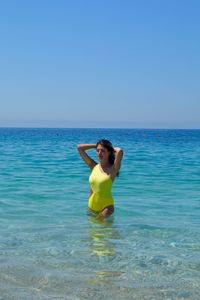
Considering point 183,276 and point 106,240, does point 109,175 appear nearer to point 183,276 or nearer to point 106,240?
point 106,240

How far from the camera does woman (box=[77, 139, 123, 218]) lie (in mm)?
7898

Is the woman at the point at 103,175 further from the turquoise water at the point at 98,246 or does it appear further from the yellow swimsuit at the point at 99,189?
the turquoise water at the point at 98,246

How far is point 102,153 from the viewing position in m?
7.90

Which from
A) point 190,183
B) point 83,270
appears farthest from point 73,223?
point 190,183

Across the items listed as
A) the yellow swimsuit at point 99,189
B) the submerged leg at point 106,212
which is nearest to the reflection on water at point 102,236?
the submerged leg at point 106,212

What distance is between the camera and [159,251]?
6.75 meters

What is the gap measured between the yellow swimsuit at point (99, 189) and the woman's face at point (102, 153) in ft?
0.95

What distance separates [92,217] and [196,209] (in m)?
2.85

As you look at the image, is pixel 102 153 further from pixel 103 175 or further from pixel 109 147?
pixel 103 175

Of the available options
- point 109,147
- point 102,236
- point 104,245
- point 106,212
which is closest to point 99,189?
point 106,212

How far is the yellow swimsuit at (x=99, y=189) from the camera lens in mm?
8055

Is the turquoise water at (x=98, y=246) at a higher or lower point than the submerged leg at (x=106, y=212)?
lower

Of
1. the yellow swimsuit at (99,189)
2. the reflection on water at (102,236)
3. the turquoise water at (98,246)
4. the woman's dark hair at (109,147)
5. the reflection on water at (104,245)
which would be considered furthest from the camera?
the yellow swimsuit at (99,189)

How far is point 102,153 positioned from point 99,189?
64 centimetres
